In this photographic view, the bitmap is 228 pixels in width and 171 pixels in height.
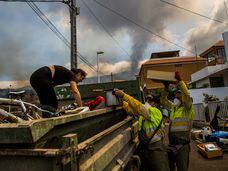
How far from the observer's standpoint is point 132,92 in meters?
7.09

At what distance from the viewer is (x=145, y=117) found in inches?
161

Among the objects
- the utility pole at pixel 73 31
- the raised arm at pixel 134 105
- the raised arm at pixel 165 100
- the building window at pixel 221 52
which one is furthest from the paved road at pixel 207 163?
the building window at pixel 221 52

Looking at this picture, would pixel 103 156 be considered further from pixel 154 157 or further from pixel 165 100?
pixel 165 100

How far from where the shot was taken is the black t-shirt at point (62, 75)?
427 cm

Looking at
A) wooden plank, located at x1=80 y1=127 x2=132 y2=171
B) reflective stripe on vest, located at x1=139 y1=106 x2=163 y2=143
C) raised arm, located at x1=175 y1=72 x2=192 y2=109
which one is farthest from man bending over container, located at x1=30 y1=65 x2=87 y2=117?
raised arm, located at x1=175 y1=72 x2=192 y2=109

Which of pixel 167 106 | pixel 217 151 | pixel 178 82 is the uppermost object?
pixel 178 82

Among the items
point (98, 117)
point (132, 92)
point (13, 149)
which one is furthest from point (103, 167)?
point (132, 92)

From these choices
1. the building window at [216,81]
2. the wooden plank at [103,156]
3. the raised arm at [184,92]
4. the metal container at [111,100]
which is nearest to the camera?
the wooden plank at [103,156]

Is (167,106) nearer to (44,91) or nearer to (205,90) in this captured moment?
(44,91)

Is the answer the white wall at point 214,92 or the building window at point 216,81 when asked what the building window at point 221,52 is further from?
the white wall at point 214,92

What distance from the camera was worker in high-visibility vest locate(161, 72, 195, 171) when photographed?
5.05 metres

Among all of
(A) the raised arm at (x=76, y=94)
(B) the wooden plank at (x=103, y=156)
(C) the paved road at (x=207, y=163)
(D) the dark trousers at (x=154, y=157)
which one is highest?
(A) the raised arm at (x=76, y=94)

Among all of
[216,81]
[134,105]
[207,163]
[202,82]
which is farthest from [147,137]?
[202,82]

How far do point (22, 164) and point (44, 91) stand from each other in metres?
2.83
